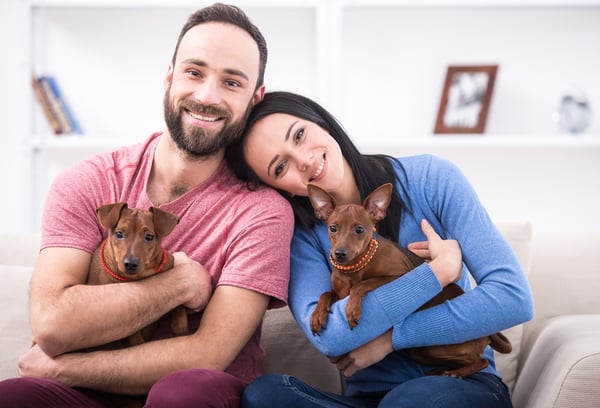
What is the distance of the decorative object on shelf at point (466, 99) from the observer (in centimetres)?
373

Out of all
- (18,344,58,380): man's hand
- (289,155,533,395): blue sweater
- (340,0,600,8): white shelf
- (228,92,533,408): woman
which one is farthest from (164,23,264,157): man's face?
(340,0,600,8): white shelf

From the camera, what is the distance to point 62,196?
82.3 inches

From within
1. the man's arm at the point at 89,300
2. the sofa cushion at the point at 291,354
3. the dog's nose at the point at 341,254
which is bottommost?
the sofa cushion at the point at 291,354

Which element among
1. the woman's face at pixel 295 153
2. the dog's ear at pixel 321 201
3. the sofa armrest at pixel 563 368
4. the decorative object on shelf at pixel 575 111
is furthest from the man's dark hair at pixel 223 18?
the decorative object on shelf at pixel 575 111

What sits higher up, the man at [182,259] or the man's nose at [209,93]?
the man's nose at [209,93]

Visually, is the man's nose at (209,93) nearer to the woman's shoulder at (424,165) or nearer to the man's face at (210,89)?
the man's face at (210,89)

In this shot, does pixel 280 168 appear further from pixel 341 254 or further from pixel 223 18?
pixel 223 18

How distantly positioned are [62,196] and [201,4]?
6.15ft

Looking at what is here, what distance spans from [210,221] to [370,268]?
21.4 inches

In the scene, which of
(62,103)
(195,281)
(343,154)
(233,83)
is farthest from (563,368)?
(62,103)

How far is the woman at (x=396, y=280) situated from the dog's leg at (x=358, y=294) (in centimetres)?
2

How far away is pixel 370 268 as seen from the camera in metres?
1.98

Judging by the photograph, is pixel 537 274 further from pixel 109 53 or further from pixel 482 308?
pixel 109 53

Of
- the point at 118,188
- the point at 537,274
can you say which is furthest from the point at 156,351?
the point at 537,274
